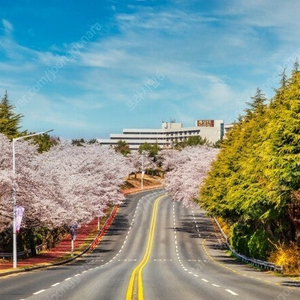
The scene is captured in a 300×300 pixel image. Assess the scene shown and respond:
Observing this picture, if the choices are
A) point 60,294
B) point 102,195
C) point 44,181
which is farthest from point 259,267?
point 102,195

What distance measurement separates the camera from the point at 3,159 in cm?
4212

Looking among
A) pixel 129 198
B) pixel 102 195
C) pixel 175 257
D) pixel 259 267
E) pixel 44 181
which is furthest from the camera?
pixel 129 198

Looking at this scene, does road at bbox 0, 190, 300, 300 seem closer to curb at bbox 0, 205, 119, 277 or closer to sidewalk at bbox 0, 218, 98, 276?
curb at bbox 0, 205, 119, 277

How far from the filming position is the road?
21047mm

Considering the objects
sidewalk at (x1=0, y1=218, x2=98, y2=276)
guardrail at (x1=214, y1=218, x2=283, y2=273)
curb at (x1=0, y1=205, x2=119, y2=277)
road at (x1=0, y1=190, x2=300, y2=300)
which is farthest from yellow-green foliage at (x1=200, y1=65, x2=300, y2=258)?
sidewalk at (x1=0, y1=218, x2=98, y2=276)

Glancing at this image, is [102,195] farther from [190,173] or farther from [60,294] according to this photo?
[60,294]

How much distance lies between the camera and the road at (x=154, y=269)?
2105 centimetres

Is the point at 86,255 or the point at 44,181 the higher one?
the point at 44,181

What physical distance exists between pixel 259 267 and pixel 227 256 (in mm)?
16284

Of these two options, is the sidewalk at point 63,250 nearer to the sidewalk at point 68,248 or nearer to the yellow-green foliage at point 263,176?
the sidewalk at point 68,248

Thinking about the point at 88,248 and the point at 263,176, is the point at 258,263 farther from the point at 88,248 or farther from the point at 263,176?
the point at 88,248

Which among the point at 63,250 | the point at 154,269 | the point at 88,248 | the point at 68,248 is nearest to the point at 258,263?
the point at 154,269

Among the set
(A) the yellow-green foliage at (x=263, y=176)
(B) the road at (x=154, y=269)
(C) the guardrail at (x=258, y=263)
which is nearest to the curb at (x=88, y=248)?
(B) the road at (x=154, y=269)

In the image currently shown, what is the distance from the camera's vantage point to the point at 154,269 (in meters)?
42.0
